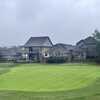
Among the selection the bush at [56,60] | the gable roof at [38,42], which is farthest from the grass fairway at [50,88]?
the gable roof at [38,42]

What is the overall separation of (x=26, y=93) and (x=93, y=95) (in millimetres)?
5838

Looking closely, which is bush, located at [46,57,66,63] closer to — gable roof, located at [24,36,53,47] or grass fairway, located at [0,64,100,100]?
gable roof, located at [24,36,53,47]

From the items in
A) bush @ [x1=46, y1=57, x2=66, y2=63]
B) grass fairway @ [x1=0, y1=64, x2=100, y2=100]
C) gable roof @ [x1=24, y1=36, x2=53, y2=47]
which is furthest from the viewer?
gable roof @ [x1=24, y1=36, x2=53, y2=47]

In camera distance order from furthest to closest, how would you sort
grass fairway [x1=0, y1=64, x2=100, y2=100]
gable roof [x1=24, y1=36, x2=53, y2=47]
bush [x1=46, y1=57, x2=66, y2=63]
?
gable roof [x1=24, y1=36, x2=53, y2=47] → bush [x1=46, y1=57, x2=66, y2=63] → grass fairway [x1=0, y1=64, x2=100, y2=100]

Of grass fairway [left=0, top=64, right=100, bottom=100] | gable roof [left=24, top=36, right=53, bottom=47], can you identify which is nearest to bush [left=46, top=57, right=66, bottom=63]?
gable roof [left=24, top=36, right=53, bottom=47]

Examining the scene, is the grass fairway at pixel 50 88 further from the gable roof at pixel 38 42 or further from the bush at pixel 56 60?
the gable roof at pixel 38 42

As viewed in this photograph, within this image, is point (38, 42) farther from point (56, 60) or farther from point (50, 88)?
point (50, 88)

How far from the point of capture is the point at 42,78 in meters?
33.2

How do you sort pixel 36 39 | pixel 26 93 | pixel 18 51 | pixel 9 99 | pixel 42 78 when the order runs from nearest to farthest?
pixel 9 99, pixel 26 93, pixel 42 78, pixel 36 39, pixel 18 51

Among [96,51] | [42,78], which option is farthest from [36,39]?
[42,78]

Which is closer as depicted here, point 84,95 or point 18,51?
point 84,95

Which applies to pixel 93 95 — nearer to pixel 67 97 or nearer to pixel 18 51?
pixel 67 97

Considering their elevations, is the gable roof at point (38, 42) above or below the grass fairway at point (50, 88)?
above

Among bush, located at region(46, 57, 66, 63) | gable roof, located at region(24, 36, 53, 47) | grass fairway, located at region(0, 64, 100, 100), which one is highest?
gable roof, located at region(24, 36, 53, 47)
